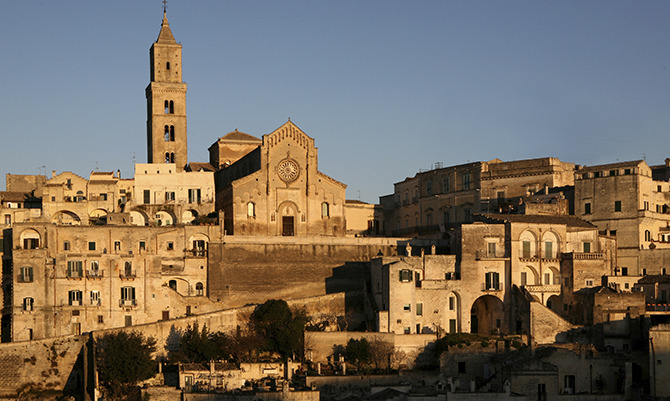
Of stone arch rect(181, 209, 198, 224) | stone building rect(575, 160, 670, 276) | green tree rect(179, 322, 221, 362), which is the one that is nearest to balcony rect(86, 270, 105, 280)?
green tree rect(179, 322, 221, 362)

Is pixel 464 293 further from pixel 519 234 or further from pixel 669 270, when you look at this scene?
pixel 669 270

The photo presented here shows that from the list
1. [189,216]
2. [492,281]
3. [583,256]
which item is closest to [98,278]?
[189,216]

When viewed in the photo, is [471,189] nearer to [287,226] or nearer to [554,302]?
[287,226]

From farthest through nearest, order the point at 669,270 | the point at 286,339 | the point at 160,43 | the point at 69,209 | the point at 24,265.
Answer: the point at 160,43 < the point at 69,209 < the point at 669,270 < the point at 24,265 < the point at 286,339

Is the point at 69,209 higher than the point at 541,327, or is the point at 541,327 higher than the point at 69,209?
the point at 69,209

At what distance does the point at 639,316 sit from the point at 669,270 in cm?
1008

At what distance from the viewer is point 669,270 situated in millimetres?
78812

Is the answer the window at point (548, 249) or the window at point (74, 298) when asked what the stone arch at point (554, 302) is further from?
the window at point (74, 298)

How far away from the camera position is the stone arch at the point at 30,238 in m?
75.2

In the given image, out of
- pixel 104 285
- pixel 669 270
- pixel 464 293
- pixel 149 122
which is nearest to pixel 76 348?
pixel 104 285

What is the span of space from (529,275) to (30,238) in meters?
32.5

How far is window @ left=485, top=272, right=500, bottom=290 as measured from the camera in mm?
74812

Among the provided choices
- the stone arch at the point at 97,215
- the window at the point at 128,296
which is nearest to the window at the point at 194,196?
the stone arch at the point at 97,215

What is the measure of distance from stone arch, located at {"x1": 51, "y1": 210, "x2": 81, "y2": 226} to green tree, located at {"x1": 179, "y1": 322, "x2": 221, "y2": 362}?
752 inches
